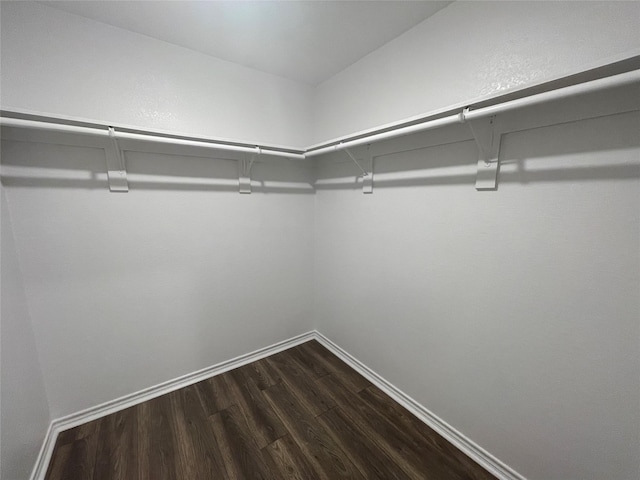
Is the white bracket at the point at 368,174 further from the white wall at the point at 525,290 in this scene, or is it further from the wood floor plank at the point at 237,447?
the wood floor plank at the point at 237,447

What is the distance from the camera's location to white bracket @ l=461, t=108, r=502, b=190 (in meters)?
1.10

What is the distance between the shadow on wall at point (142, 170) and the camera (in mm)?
1229

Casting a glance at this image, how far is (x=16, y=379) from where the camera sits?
1.10 meters

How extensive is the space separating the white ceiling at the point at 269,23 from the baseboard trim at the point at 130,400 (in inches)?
90.3

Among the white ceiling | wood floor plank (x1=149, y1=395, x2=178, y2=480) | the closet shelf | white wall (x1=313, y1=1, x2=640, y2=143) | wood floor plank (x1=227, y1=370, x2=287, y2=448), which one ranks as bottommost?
wood floor plank (x1=227, y1=370, x2=287, y2=448)

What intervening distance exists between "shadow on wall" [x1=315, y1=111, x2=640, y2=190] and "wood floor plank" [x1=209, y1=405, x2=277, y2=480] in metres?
1.78

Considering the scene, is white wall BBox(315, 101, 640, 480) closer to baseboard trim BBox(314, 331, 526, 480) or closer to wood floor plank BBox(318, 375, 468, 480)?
baseboard trim BBox(314, 331, 526, 480)

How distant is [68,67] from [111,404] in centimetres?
202

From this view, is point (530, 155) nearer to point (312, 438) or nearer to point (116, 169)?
point (312, 438)

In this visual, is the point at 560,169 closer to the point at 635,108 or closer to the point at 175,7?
the point at 635,108

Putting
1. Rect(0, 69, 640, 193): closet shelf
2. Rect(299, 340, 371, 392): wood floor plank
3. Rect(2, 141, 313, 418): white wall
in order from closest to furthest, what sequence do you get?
Rect(0, 69, 640, 193): closet shelf < Rect(2, 141, 313, 418): white wall < Rect(299, 340, 371, 392): wood floor plank

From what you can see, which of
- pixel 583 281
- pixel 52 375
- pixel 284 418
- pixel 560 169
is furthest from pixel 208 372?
pixel 560 169

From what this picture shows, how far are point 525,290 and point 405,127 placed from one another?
3.18 feet

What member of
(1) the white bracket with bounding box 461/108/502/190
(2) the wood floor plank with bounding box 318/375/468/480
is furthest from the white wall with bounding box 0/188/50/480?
(1) the white bracket with bounding box 461/108/502/190
